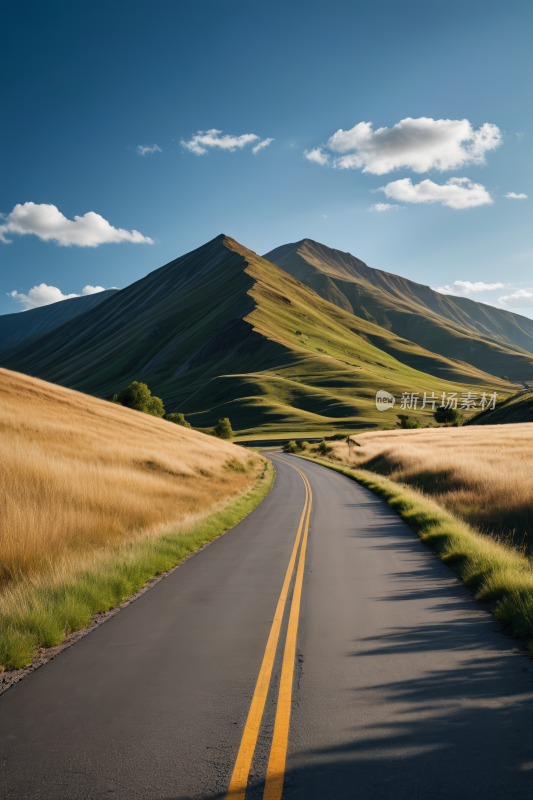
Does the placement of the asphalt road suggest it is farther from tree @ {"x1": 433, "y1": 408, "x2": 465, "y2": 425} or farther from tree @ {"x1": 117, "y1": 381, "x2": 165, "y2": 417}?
tree @ {"x1": 433, "y1": 408, "x2": 465, "y2": 425}

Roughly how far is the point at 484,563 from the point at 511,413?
241ft

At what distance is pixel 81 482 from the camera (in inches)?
487

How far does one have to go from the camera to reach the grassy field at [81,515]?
6.74m

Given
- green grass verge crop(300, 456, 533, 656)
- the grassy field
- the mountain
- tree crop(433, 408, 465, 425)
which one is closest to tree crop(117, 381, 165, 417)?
the mountain

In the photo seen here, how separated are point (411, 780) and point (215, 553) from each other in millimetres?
8309

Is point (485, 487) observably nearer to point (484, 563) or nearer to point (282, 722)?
point (484, 563)

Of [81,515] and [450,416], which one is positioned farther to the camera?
[450,416]

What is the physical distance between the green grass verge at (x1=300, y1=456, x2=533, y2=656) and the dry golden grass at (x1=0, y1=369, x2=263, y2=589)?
21.9 feet

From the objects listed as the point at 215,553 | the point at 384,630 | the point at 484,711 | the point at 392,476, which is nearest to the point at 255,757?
the point at 484,711

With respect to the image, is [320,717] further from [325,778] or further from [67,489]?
[67,489]

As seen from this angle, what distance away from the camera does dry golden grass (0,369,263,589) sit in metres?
9.01

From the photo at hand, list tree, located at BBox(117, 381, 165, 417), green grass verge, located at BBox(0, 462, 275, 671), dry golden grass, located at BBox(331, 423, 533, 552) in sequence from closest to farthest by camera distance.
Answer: green grass verge, located at BBox(0, 462, 275, 671) < dry golden grass, located at BBox(331, 423, 533, 552) < tree, located at BBox(117, 381, 165, 417)

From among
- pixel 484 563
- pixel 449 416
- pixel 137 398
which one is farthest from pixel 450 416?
pixel 484 563

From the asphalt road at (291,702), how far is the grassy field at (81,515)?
28.5 inches
